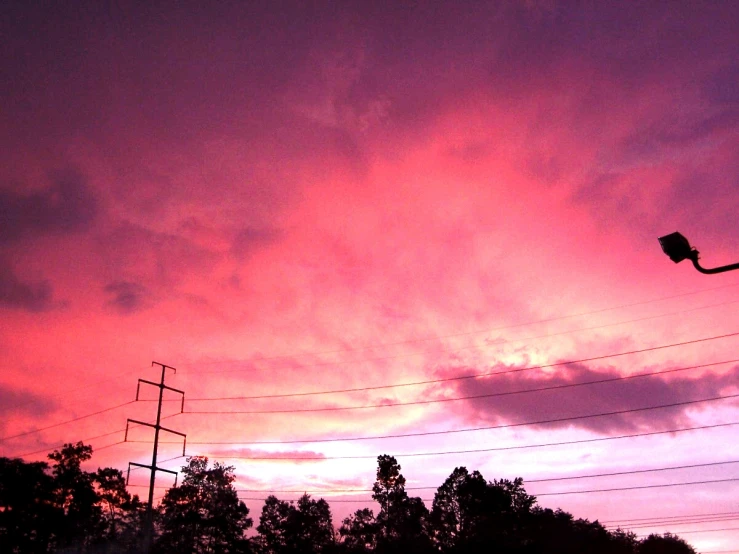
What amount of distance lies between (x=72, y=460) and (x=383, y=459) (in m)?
60.3

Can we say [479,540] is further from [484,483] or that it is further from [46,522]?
[46,522]

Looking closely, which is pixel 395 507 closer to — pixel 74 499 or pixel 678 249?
pixel 74 499

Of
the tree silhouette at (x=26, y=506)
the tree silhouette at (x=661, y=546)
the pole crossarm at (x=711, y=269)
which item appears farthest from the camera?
the tree silhouette at (x=661, y=546)

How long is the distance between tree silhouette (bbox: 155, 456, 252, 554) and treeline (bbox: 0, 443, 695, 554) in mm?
179

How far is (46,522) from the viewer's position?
96.4 meters

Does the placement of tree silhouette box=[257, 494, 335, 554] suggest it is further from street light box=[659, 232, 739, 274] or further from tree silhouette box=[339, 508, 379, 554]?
street light box=[659, 232, 739, 274]

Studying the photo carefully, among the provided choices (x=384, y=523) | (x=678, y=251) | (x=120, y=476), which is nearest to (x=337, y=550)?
(x=384, y=523)

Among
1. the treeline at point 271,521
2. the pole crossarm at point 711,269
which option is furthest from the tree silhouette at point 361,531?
the pole crossarm at point 711,269

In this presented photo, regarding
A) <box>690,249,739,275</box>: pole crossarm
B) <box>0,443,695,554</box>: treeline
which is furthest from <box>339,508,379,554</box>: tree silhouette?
<box>690,249,739,275</box>: pole crossarm

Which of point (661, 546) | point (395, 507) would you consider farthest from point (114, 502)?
point (661, 546)

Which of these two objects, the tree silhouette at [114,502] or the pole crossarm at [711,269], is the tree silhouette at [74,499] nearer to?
the tree silhouette at [114,502]

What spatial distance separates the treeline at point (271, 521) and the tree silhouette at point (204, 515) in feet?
0.59

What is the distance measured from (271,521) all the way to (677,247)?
127291 mm

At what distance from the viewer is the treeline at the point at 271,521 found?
311 ft
